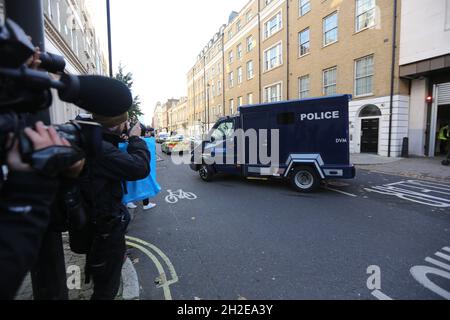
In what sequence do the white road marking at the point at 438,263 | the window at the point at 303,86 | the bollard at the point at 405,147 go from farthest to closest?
1. the window at the point at 303,86
2. the bollard at the point at 405,147
3. the white road marking at the point at 438,263

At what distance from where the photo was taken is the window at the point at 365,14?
14.5m

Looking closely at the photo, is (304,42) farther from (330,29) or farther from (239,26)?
(239,26)

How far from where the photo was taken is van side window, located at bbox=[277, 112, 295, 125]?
7.37m

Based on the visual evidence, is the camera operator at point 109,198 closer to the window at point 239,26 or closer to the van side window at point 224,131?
the van side window at point 224,131

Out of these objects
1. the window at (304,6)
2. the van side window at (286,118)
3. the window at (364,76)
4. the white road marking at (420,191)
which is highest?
the window at (304,6)

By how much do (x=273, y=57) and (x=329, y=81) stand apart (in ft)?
25.4

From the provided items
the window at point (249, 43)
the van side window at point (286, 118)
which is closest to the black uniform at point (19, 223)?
the van side window at point (286, 118)

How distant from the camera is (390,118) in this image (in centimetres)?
1398

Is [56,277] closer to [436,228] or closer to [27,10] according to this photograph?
[27,10]

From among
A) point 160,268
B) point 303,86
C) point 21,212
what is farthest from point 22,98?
point 303,86

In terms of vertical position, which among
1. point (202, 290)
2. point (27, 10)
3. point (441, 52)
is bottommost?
point (202, 290)

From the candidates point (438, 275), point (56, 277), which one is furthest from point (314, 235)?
point (56, 277)

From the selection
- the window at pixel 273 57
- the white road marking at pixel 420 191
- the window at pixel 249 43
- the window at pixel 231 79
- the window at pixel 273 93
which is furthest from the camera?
the window at pixel 231 79
